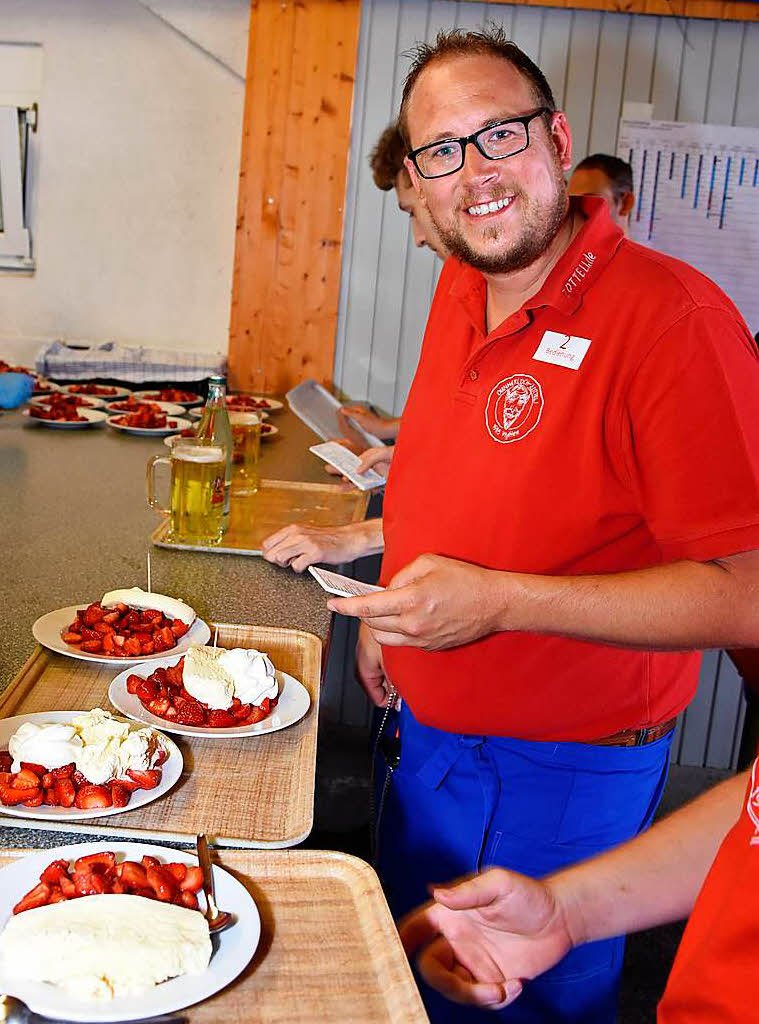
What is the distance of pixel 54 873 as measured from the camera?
3.17ft

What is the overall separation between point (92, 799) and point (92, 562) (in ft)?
3.00

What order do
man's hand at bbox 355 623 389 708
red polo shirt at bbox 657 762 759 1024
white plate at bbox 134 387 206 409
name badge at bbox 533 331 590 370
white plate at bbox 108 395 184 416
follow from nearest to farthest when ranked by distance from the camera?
red polo shirt at bbox 657 762 759 1024 < name badge at bbox 533 331 590 370 < man's hand at bbox 355 623 389 708 < white plate at bbox 108 395 184 416 < white plate at bbox 134 387 206 409

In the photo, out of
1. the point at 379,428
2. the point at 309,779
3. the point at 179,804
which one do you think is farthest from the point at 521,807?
the point at 379,428

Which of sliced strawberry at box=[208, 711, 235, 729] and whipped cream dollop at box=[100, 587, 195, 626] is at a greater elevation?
whipped cream dollop at box=[100, 587, 195, 626]

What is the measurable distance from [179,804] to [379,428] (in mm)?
2230

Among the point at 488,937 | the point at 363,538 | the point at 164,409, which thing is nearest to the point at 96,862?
the point at 488,937

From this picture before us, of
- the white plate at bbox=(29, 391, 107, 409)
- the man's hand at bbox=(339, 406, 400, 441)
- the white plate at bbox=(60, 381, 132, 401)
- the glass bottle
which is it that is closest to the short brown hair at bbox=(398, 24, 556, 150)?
the glass bottle

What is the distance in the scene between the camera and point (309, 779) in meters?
1.27

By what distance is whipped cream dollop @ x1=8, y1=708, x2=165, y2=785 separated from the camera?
1170 millimetres

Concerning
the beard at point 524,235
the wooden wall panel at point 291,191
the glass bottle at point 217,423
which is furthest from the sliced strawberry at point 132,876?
the wooden wall panel at point 291,191

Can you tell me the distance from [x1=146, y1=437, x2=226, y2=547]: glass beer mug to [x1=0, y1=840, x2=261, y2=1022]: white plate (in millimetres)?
1091

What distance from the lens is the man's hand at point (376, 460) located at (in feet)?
9.21

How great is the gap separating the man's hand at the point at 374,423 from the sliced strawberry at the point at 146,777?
7.15ft

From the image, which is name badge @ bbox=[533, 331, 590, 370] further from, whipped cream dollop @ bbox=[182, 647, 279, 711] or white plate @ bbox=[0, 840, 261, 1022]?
white plate @ bbox=[0, 840, 261, 1022]
